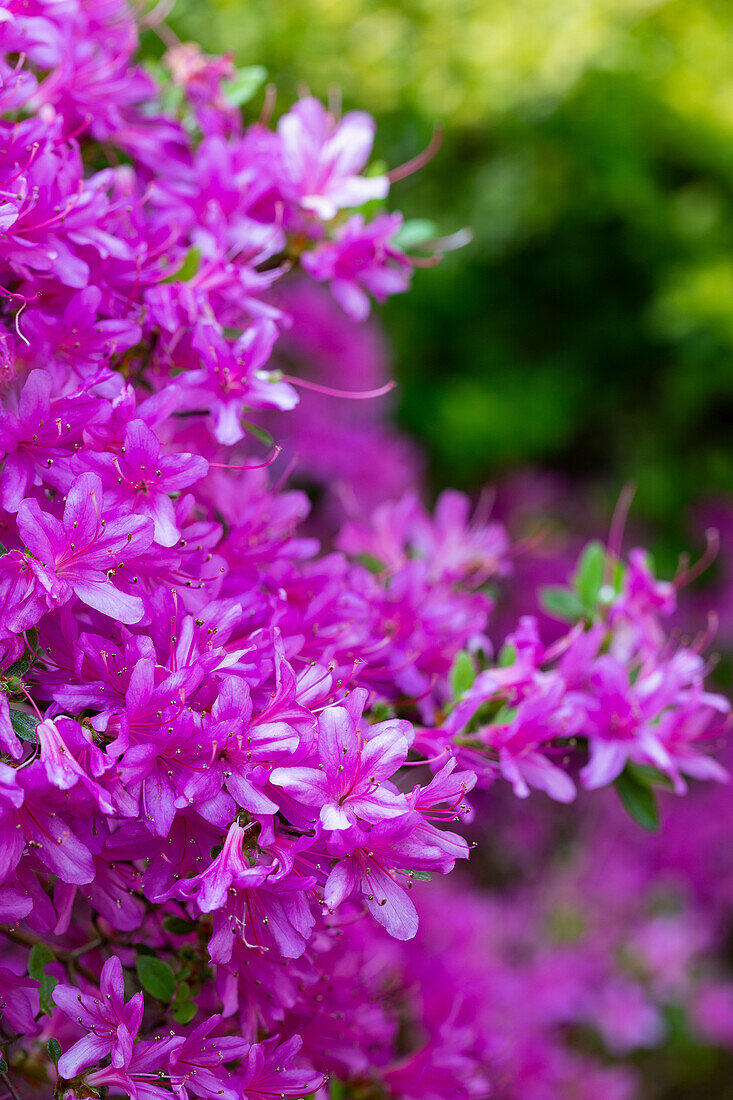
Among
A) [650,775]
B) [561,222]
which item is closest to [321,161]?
[650,775]

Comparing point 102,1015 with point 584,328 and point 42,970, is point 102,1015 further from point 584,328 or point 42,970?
point 584,328

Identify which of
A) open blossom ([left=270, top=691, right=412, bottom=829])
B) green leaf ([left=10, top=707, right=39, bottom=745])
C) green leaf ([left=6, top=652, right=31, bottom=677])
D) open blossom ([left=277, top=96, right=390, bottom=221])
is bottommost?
green leaf ([left=10, top=707, right=39, bottom=745])

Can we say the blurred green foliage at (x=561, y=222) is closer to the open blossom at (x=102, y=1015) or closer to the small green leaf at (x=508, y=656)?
→ the small green leaf at (x=508, y=656)

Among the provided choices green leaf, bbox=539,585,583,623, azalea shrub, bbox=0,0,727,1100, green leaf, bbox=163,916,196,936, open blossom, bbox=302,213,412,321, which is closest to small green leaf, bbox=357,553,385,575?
azalea shrub, bbox=0,0,727,1100

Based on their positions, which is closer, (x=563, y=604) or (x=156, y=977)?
(x=156, y=977)

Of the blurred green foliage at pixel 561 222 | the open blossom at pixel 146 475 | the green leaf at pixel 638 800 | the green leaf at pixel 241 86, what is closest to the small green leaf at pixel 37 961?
the open blossom at pixel 146 475

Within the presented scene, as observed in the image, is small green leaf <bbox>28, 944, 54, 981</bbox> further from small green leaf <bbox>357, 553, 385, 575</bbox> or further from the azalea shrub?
small green leaf <bbox>357, 553, 385, 575</bbox>

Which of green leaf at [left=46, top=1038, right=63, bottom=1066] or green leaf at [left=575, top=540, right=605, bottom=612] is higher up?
green leaf at [left=575, top=540, right=605, bottom=612]

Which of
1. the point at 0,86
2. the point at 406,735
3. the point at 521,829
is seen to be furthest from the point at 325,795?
the point at 521,829
